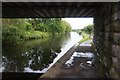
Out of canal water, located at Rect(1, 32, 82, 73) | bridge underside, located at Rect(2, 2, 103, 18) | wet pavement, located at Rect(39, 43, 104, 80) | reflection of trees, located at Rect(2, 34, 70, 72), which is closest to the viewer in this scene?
wet pavement, located at Rect(39, 43, 104, 80)

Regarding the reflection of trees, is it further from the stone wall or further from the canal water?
the stone wall

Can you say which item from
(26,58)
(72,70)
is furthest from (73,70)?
(26,58)

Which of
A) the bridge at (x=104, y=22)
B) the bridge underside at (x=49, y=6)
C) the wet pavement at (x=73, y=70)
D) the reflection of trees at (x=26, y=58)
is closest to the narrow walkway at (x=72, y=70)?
the wet pavement at (x=73, y=70)

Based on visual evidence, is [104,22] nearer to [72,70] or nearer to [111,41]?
[111,41]

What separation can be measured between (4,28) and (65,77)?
45.4ft

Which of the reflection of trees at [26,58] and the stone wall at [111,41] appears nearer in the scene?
the stone wall at [111,41]

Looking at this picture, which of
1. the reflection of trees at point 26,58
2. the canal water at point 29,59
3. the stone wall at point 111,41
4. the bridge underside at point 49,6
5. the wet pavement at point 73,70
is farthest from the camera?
the reflection of trees at point 26,58

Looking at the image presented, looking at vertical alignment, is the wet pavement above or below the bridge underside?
below

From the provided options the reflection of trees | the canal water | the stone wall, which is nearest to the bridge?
the stone wall

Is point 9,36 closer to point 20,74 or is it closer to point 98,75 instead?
point 20,74

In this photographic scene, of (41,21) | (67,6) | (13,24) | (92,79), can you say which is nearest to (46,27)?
(41,21)

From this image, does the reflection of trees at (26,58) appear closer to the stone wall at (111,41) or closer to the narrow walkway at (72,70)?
the narrow walkway at (72,70)

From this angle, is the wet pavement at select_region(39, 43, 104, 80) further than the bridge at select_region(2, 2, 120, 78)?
Yes

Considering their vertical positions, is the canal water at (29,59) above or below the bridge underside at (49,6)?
below
